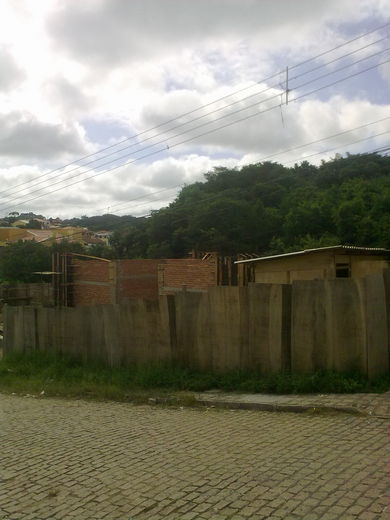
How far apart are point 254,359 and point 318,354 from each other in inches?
47.0

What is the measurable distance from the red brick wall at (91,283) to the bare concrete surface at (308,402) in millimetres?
16943

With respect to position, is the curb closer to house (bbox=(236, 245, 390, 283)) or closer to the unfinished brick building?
house (bbox=(236, 245, 390, 283))

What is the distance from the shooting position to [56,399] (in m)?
10.3

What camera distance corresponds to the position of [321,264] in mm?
13398

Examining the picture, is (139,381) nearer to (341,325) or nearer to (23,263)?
(341,325)

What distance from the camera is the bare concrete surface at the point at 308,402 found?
6.37m

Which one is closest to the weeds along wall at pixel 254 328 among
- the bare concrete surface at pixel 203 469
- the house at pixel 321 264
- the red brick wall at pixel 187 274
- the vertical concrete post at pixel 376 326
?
the vertical concrete post at pixel 376 326

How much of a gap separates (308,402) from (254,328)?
188 cm

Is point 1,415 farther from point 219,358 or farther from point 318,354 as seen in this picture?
point 318,354

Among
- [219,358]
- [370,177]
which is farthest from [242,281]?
[370,177]

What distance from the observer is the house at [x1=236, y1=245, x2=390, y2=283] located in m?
13.2

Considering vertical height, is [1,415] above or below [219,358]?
below

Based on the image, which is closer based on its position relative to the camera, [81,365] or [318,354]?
[318,354]

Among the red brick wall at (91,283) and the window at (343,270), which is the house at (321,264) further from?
the red brick wall at (91,283)
